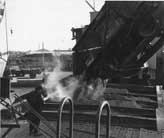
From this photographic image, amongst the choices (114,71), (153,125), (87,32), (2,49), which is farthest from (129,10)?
(2,49)

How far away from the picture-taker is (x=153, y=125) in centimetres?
588

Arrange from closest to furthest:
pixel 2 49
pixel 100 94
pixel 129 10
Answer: pixel 2 49 < pixel 129 10 < pixel 100 94

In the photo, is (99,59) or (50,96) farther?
(50,96)

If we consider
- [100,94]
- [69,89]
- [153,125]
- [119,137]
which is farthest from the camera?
[100,94]

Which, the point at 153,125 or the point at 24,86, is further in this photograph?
the point at 24,86

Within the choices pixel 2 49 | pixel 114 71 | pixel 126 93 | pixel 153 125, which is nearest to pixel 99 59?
pixel 114 71

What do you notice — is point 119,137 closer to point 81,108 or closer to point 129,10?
point 81,108

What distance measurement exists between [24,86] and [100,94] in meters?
7.42

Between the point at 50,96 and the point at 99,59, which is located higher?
the point at 99,59

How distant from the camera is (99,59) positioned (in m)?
7.96

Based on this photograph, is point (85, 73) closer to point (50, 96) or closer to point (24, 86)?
point (50, 96)

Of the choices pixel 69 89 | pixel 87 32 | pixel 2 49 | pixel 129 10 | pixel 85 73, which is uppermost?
pixel 129 10

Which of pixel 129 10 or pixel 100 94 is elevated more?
pixel 129 10

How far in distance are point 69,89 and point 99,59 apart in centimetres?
162
